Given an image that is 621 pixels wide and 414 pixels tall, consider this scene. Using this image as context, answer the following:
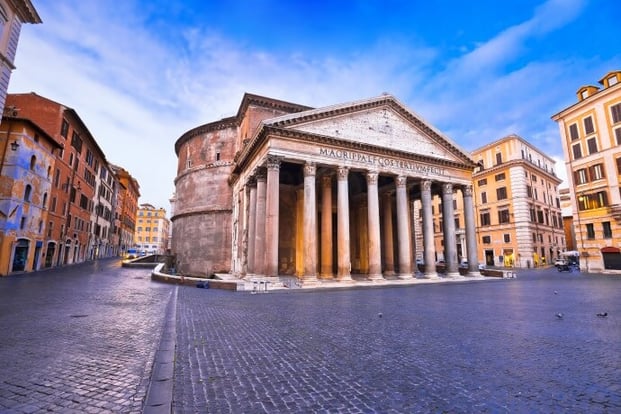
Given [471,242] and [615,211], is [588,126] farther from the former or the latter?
[471,242]

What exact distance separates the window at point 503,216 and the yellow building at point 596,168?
29.1ft

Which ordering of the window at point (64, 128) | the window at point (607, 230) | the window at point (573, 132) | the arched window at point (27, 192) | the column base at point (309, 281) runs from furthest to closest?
the window at point (573, 132)
the window at point (64, 128)
the window at point (607, 230)
the arched window at point (27, 192)
the column base at point (309, 281)

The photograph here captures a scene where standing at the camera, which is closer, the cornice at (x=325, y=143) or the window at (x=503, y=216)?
the cornice at (x=325, y=143)

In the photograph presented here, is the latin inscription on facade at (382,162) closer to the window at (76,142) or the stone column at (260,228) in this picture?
the stone column at (260,228)

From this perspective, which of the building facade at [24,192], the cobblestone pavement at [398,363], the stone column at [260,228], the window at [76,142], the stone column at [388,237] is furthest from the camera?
the window at [76,142]

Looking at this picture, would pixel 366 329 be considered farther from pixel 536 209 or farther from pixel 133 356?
pixel 536 209

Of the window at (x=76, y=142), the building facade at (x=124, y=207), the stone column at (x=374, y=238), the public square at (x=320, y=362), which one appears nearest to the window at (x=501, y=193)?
the stone column at (x=374, y=238)

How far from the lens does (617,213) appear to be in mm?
25766

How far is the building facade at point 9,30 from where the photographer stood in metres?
15.3

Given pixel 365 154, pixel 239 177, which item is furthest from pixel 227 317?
pixel 239 177

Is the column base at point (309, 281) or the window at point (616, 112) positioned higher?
the window at point (616, 112)

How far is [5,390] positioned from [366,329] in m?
5.71

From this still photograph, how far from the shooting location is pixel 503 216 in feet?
128

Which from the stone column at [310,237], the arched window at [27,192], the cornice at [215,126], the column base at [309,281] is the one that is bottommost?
the column base at [309,281]
